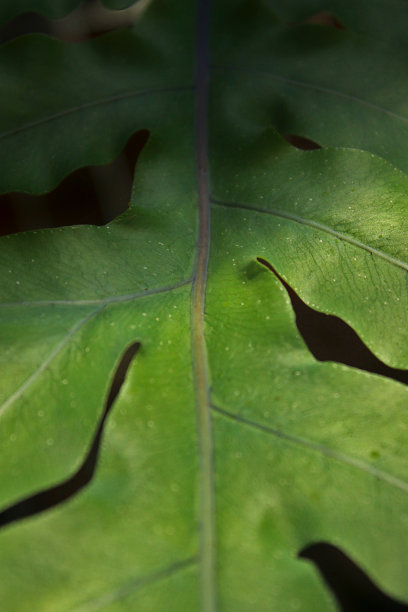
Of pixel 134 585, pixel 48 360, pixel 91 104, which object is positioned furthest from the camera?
pixel 91 104

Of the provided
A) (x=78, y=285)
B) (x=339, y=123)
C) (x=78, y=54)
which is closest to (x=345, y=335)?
(x=339, y=123)

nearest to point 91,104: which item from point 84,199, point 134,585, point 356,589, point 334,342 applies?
point 84,199

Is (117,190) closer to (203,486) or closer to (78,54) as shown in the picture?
(78,54)

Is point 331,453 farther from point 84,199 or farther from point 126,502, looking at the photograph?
point 84,199

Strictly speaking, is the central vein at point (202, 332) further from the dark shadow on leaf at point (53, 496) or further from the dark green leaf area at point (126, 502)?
the dark shadow on leaf at point (53, 496)

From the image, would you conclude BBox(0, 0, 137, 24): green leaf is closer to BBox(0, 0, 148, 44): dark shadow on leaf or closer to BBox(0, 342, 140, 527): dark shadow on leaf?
BBox(0, 0, 148, 44): dark shadow on leaf

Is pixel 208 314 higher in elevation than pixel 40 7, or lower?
lower

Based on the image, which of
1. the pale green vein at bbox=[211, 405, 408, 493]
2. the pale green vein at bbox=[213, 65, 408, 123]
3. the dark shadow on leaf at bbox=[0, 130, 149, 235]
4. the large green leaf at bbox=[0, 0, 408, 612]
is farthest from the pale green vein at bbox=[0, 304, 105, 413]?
the pale green vein at bbox=[213, 65, 408, 123]
